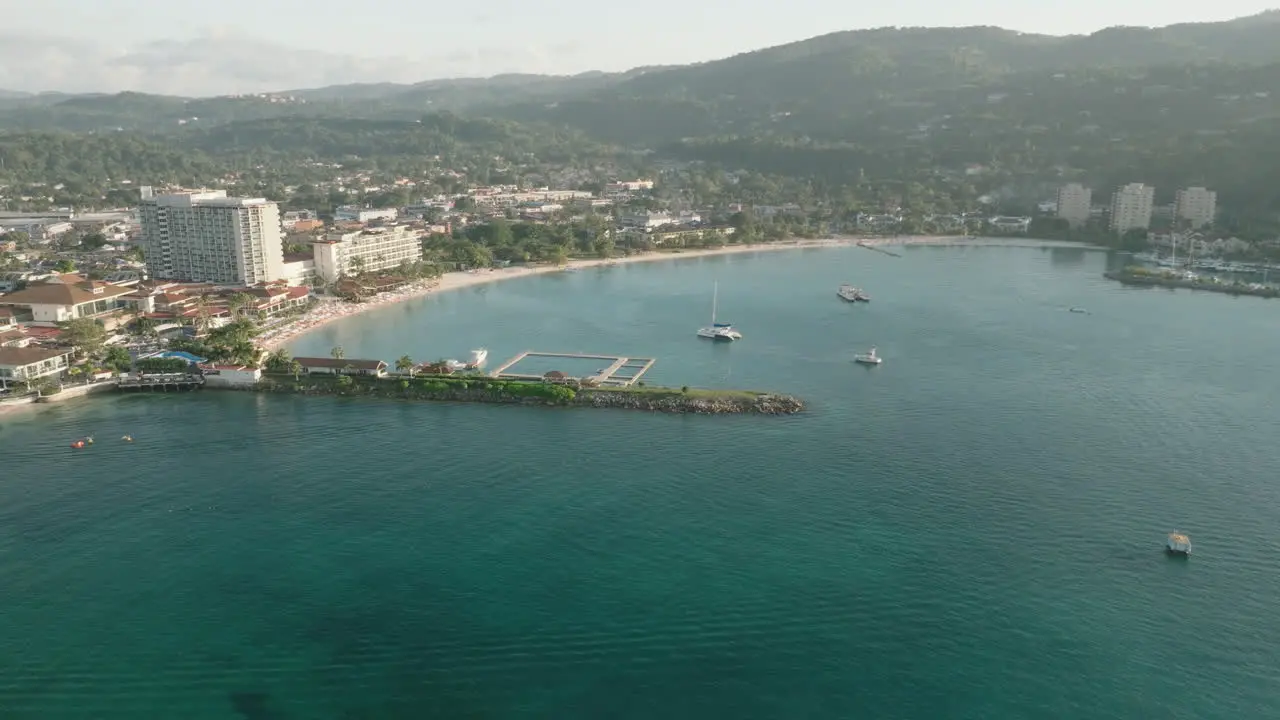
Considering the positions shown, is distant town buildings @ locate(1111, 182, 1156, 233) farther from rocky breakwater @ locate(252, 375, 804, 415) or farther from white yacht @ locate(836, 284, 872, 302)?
rocky breakwater @ locate(252, 375, 804, 415)

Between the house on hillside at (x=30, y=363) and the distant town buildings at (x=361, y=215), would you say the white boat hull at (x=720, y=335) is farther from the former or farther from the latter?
the distant town buildings at (x=361, y=215)

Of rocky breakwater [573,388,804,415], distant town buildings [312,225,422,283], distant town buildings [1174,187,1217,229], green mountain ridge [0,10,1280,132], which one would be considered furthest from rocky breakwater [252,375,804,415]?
green mountain ridge [0,10,1280,132]

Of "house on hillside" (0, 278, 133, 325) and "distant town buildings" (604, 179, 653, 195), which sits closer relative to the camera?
"house on hillside" (0, 278, 133, 325)

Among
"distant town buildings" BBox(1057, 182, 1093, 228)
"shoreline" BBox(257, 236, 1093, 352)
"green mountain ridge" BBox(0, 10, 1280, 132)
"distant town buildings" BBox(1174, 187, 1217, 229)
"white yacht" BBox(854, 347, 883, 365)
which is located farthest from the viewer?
"green mountain ridge" BBox(0, 10, 1280, 132)

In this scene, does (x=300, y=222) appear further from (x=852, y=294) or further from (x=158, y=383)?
(x=852, y=294)

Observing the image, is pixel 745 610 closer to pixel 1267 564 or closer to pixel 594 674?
pixel 594 674
